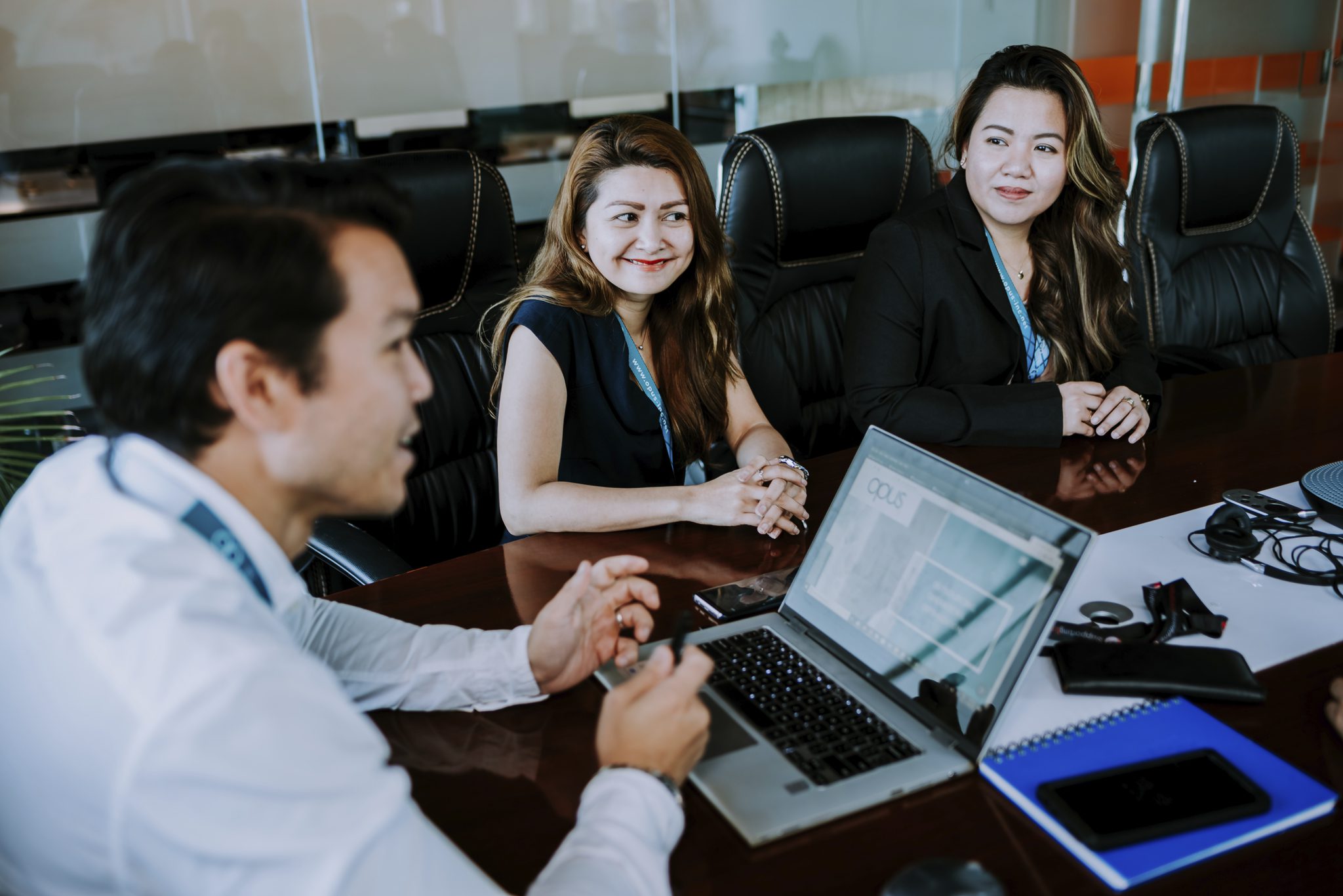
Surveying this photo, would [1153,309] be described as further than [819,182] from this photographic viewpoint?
Yes

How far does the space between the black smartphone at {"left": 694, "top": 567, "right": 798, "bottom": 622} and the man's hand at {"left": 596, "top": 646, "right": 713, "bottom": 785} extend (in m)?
0.32

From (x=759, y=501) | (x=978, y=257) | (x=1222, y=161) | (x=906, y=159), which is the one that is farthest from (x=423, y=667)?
(x=1222, y=161)

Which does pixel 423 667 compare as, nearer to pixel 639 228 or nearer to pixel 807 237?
pixel 639 228

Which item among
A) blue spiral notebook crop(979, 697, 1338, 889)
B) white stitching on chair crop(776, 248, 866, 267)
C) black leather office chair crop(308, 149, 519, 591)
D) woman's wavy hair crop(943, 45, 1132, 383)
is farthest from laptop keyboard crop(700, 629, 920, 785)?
white stitching on chair crop(776, 248, 866, 267)

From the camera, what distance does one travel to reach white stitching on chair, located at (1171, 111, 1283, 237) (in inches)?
109

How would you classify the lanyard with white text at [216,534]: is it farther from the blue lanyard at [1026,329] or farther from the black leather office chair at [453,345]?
the blue lanyard at [1026,329]

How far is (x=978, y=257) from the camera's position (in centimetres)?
208

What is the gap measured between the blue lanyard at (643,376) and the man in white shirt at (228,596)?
95 centimetres

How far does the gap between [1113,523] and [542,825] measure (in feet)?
3.17

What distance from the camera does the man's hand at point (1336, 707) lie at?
102 cm

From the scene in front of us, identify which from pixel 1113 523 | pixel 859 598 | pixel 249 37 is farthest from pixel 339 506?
pixel 249 37

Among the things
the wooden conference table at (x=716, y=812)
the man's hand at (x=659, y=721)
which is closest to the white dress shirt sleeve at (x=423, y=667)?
the wooden conference table at (x=716, y=812)

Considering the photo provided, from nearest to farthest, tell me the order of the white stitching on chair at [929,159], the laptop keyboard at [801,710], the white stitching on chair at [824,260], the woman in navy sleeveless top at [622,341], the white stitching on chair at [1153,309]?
the laptop keyboard at [801,710] < the woman in navy sleeveless top at [622,341] < the white stitching on chair at [824,260] < the white stitching on chair at [929,159] < the white stitching on chair at [1153,309]

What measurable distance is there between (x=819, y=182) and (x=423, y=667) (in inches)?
62.0
